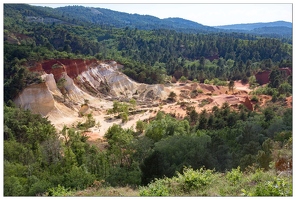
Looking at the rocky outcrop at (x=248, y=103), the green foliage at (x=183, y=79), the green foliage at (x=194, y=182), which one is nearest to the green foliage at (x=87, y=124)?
the rocky outcrop at (x=248, y=103)

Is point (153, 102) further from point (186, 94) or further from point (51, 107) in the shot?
point (51, 107)

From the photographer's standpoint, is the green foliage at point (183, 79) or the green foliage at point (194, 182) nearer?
the green foliage at point (194, 182)

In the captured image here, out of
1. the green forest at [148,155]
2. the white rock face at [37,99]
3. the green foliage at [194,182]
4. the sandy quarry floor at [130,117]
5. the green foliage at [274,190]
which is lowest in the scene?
the sandy quarry floor at [130,117]

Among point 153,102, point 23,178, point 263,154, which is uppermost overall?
point 263,154

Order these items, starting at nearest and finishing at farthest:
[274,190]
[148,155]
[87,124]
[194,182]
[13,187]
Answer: [274,190]
[194,182]
[13,187]
[148,155]
[87,124]

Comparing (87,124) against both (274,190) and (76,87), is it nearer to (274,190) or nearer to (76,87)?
(76,87)

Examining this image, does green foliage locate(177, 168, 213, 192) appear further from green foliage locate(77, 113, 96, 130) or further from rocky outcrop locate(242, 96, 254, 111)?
rocky outcrop locate(242, 96, 254, 111)

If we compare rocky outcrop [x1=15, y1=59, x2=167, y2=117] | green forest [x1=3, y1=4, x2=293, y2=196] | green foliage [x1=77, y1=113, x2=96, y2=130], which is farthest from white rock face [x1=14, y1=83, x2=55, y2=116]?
green foliage [x1=77, y1=113, x2=96, y2=130]

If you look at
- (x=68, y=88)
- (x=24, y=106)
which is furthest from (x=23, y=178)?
(x=68, y=88)

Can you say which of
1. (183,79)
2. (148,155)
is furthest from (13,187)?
(183,79)

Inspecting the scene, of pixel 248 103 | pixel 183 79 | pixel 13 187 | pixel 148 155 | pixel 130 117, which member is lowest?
pixel 130 117

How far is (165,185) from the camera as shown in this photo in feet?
32.9

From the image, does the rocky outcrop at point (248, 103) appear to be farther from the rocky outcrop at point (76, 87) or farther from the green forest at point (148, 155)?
the rocky outcrop at point (76, 87)

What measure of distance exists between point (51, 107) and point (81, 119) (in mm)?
3084
